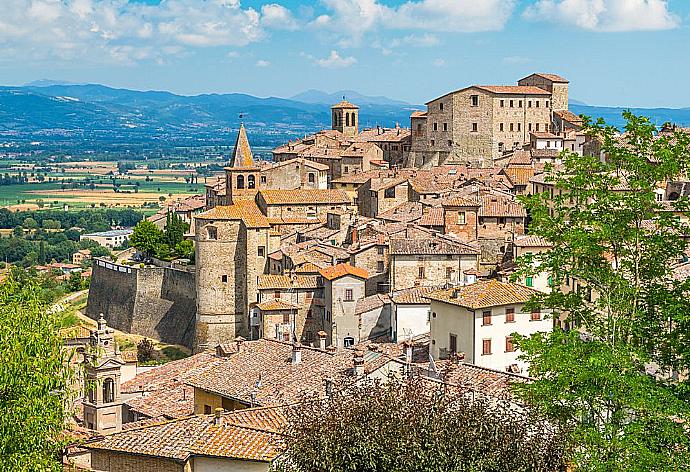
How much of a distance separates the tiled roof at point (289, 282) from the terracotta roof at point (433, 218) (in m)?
6.59

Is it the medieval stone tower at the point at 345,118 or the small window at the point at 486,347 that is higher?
the medieval stone tower at the point at 345,118

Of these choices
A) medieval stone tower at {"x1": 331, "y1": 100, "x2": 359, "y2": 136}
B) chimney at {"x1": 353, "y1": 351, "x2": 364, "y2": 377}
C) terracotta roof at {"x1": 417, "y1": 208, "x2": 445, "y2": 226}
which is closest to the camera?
chimney at {"x1": 353, "y1": 351, "x2": 364, "y2": 377}

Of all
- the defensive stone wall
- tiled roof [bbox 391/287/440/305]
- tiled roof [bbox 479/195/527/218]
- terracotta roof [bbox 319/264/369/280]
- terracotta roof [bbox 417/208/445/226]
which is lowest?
the defensive stone wall

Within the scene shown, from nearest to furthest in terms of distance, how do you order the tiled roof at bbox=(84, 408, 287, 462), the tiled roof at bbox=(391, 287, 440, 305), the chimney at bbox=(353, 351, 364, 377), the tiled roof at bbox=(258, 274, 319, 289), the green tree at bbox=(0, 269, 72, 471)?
the green tree at bbox=(0, 269, 72, 471) → the tiled roof at bbox=(84, 408, 287, 462) → the chimney at bbox=(353, 351, 364, 377) → the tiled roof at bbox=(391, 287, 440, 305) → the tiled roof at bbox=(258, 274, 319, 289)

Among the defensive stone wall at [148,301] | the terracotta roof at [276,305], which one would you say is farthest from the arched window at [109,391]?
the defensive stone wall at [148,301]

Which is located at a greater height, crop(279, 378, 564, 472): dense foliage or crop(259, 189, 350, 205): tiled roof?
crop(259, 189, 350, 205): tiled roof

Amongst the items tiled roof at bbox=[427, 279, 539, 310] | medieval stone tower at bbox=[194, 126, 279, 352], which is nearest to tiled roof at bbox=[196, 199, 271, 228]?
medieval stone tower at bbox=[194, 126, 279, 352]

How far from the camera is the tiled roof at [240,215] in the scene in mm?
47531

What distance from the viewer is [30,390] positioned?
1781 centimetres

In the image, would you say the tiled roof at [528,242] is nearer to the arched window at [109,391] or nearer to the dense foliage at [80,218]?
the arched window at [109,391]

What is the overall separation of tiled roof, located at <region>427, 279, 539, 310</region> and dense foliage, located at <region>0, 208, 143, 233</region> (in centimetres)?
11651

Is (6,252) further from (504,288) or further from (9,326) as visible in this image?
(9,326)

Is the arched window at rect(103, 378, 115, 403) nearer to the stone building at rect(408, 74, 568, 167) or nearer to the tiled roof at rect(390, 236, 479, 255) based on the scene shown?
the tiled roof at rect(390, 236, 479, 255)

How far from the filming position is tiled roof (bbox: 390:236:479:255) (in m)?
42.8
